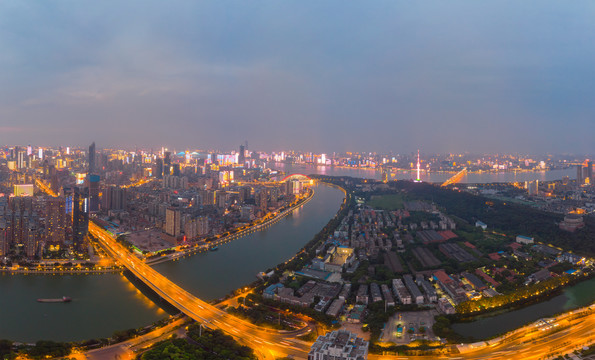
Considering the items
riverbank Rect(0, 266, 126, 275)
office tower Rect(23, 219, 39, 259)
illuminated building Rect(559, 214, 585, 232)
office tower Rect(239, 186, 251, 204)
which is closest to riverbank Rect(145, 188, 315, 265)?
riverbank Rect(0, 266, 126, 275)

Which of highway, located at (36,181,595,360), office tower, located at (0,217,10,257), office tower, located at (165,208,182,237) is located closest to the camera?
highway, located at (36,181,595,360)

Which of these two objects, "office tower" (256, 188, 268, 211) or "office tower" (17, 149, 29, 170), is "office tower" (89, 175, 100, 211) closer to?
"office tower" (256, 188, 268, 211)

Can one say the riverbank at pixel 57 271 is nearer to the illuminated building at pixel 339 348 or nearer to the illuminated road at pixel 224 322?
the illuminated road at pixel 224 322

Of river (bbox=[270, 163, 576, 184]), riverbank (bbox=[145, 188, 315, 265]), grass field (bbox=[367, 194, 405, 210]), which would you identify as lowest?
riverbank (bbox=[145, 188, 315, 265])

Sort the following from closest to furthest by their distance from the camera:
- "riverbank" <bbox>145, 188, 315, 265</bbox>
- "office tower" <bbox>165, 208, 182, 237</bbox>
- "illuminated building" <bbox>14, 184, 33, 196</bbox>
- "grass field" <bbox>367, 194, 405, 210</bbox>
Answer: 1. "riverbank" <bbox>145, 188, 315, 265</bbox>
2. "office tower" <bbox>165, 208, 182, 237</bbox>
3. "illuminated building" <bbox>14, 184, 33, 196</bbox>
4. "grass field" <bbox>367, 194, 405, 210</bbox>

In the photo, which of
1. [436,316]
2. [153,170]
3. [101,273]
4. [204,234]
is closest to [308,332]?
[436,316]

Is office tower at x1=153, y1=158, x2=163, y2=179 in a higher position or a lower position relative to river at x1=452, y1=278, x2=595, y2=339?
higher

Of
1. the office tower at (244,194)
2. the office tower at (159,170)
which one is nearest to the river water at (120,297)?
the office tower at (244,194)

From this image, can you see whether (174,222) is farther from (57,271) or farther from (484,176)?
(484,176)

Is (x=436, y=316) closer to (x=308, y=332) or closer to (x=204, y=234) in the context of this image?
(x=308, y=332)
